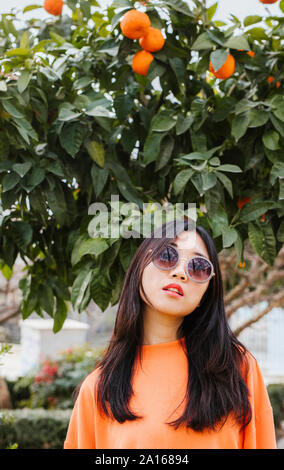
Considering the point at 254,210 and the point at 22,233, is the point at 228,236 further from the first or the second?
the point at 22,233

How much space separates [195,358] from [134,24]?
0.93 metres

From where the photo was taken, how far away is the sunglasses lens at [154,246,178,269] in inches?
41.3

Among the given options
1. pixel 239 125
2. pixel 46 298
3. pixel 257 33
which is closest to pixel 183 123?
pixel 239 125

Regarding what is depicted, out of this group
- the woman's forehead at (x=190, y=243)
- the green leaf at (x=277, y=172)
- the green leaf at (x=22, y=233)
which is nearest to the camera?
the woman's forehead at (x=190, y=243)

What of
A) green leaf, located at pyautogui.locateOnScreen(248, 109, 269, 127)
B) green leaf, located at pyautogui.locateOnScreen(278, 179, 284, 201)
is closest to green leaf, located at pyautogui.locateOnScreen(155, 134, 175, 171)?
green leaf, located at pyautogui.locateOnScreen(248, 109, 269, 127)

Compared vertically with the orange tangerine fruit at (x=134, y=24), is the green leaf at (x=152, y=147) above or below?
below

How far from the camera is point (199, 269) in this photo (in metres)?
1.05

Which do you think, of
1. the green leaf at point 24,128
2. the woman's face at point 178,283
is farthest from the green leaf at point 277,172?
the green leaf at point 24,128

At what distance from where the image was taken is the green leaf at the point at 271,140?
1436mm

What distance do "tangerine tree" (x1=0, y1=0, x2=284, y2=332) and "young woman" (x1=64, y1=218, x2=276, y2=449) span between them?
245mm

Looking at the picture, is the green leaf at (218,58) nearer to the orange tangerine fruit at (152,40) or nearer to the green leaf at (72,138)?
the orange tangerine fruit at (152,40)

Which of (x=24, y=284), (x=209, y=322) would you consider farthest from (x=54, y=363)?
(x=209, y=322)

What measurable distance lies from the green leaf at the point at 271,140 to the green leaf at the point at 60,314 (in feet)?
2.75
